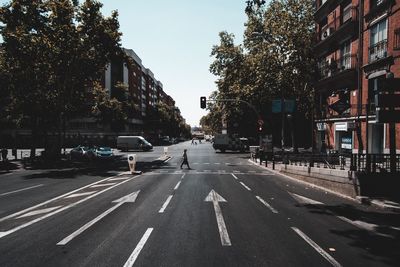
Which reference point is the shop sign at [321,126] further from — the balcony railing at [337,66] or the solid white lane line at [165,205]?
the solid white lane line at [165,205]

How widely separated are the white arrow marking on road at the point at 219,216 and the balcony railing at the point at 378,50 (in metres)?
14.0

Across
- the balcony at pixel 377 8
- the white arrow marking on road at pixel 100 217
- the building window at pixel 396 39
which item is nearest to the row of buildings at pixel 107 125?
the balcony at pixel 377 8

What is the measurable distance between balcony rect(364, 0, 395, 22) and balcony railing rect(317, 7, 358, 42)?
143 centimetres

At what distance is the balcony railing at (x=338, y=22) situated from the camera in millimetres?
24578

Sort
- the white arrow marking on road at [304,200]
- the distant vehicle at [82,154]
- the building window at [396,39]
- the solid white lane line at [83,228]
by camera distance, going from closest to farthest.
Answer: the solid white lane line at [83,228] → the white arrow marking on road at [304,200] → the building window at [396,39] → the distant vehicle at [82,154]

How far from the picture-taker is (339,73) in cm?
2591

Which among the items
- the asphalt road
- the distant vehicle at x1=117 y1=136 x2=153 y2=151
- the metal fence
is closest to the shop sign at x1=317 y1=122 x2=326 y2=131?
the metal fence

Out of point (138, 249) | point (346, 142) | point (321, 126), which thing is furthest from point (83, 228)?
point (321, 126)

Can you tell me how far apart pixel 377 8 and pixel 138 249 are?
21244 mm

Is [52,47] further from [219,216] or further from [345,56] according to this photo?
[219,216]

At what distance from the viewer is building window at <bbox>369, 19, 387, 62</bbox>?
21.3 meters

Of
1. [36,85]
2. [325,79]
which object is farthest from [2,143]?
[325,79]

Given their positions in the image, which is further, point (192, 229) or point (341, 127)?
point (341, 127)

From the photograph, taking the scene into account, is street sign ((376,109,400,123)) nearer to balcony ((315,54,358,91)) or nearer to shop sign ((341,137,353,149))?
balcony ((315,54,358,91))
